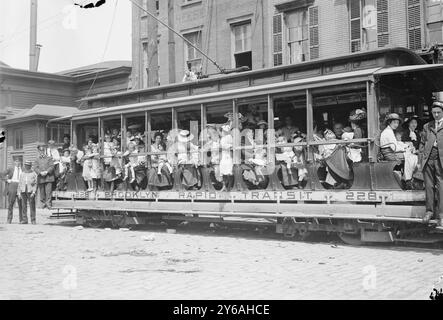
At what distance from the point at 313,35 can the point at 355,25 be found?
1589 millimetres

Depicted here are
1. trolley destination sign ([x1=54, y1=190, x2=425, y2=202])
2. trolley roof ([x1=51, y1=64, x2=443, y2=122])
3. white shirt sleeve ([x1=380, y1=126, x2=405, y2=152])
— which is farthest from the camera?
trolley roof ([x1=51, y1=64, x2=443, y2=122])

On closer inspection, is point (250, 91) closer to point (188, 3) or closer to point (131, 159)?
point (131, 159)

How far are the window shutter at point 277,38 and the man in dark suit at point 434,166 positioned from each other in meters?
11.4

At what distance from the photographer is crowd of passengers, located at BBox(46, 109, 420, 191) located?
29.8 ft

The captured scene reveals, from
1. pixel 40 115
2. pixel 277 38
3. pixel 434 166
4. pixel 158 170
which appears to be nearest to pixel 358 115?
pixel 434 166

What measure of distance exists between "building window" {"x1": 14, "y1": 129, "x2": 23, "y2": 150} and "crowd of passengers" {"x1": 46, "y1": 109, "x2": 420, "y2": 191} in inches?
382

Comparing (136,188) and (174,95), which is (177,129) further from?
(136,188)

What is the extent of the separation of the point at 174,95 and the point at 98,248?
4267 millimetres

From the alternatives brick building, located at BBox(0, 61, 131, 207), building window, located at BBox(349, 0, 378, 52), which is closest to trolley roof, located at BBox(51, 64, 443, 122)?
building window, located at BBox(349, 0, 378, 52)

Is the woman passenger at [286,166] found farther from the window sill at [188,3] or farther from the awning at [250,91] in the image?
the window sill at [188,3]

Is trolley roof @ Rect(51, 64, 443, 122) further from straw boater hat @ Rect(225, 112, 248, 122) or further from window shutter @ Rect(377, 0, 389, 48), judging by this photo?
window shutter @ Rect(377, 0, 389, 48)

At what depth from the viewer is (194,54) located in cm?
2238

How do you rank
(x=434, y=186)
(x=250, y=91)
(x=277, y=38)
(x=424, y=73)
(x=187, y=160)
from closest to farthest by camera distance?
(x=434, y=186), (x=424, y=73), (x=250, y=91), (x=187, y=160), (x=277, y=38)

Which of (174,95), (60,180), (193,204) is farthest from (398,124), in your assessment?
(60,180)
